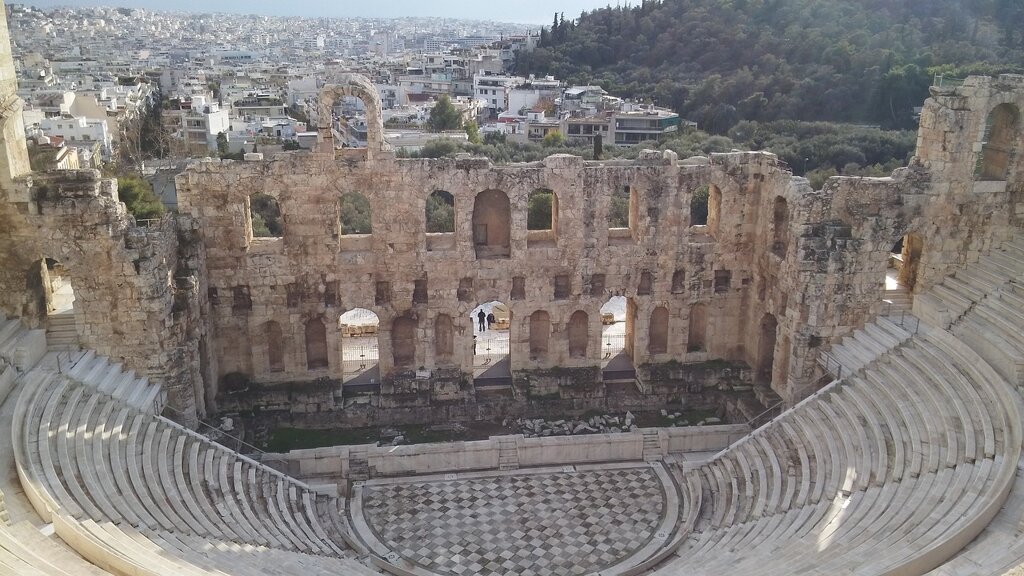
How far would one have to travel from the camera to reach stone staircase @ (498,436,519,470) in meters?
23.5

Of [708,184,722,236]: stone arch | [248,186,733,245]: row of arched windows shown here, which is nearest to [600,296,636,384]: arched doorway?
[248,186,733,245]: row of arched windows

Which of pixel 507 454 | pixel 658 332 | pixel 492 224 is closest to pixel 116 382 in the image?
pixel 507 454

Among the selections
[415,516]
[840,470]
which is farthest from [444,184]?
[840,470]

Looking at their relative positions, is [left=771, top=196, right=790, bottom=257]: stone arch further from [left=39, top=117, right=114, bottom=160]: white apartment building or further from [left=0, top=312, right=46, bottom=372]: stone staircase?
[left=39, top=117, right=114, bottom=160]: white apartment building

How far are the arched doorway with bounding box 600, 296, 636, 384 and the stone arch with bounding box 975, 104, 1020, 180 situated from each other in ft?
36.3

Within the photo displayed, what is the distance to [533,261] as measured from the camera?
25.8 m

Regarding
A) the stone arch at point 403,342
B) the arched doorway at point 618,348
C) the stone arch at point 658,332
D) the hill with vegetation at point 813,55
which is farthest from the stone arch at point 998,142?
the hill with vegetation at point 813,55

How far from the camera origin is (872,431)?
1975 centimetres

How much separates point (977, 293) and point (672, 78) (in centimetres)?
6086

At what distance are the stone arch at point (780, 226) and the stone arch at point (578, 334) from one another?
6.24 meters

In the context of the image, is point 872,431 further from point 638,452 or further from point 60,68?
point 60,68

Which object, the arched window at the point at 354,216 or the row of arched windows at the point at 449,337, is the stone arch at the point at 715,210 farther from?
the arched window at the point at 354,216

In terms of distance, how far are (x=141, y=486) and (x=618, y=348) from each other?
1668cm

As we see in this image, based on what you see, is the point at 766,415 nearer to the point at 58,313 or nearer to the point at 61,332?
the point at 61,332
